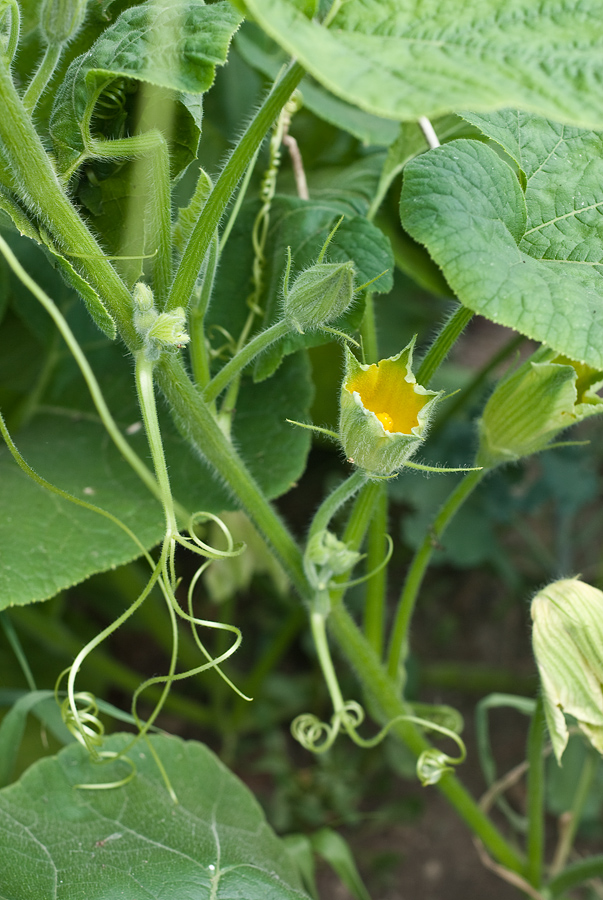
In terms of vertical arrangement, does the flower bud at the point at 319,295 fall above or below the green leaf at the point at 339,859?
above

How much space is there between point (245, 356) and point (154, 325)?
102 millimetres

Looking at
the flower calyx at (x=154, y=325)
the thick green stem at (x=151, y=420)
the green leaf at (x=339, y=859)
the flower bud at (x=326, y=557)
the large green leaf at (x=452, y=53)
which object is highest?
the large green leaf at (x=452, y=53)

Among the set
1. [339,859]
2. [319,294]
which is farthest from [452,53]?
[339,859]

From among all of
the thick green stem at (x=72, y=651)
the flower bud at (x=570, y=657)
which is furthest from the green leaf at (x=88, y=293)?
the thick green stem at (x=72, y=651)

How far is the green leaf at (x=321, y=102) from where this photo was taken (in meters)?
1.07

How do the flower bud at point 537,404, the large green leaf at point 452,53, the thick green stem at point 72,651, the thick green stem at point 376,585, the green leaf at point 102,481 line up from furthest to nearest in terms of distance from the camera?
1. the thick green stem at point 72,651
2. the thick green stem at point 376,585
3. the green leaf at point 102,481
4. the flower bud at point 537,404
5. the large green leaf at point 452,53

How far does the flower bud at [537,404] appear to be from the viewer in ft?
2.37

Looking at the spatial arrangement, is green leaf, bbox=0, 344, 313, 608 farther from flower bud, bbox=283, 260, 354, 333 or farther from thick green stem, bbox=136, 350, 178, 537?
flower bud, bbox=283, 260, 354, 333

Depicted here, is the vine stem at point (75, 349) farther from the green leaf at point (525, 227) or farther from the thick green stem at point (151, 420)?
the green leaf at point (525, 227)

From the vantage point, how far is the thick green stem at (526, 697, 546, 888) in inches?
35.8

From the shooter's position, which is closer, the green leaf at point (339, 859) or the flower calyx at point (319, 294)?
the flower calyx at point (319, 294)

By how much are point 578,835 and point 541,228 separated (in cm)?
124

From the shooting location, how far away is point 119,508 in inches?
35.6

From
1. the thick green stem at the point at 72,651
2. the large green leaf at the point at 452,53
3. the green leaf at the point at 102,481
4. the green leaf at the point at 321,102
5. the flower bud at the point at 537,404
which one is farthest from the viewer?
the thick green stem at the point at 72,651
